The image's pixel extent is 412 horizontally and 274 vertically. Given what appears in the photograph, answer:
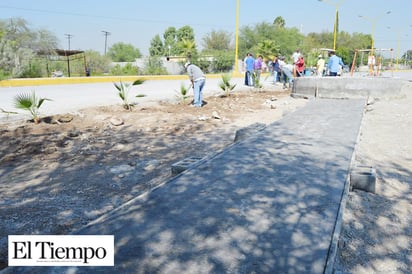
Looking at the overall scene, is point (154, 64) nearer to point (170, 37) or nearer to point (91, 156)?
point (91, 156)

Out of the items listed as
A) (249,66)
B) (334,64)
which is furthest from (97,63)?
(334,64)

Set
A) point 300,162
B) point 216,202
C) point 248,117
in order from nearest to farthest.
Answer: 1. point 216,202
2. point 300,162
3. point 248,117

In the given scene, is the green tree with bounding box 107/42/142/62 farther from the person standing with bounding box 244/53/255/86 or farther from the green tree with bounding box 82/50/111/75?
the person standing with bounding box 244/53/255/86

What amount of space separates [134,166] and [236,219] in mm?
2382

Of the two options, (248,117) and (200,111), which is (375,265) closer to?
(248,117)

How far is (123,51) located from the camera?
3979 inches

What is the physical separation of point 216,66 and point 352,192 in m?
34.8

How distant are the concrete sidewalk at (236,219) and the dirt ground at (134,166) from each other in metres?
0.31

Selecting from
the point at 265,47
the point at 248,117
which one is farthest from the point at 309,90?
the point at 265,47

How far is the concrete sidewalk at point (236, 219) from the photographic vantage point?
1.94 m

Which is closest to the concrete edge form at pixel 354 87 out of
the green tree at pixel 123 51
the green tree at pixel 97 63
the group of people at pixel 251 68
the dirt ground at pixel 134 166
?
the dirt ground at pixel 134 166

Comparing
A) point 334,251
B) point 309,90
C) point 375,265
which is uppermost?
point 309,90

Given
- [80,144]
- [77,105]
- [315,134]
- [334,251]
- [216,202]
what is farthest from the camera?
[77,105]

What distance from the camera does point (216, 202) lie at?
2.68 metres
